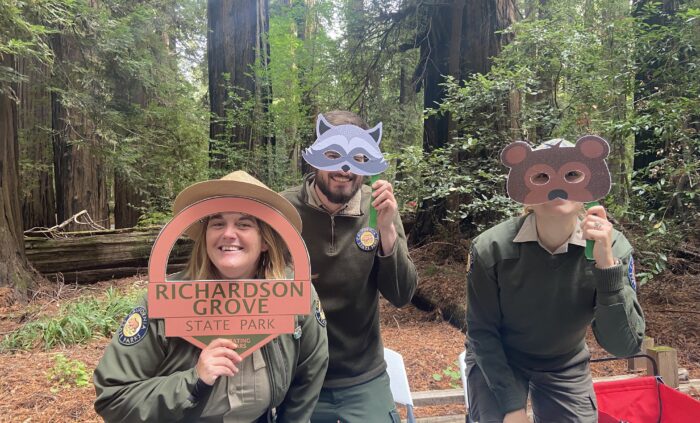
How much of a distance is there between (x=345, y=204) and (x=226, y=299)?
84 cm

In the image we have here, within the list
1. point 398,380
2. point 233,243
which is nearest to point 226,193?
point 233,243

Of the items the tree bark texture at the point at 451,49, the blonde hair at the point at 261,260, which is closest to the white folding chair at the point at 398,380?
the blonde hair at the point at 261,260

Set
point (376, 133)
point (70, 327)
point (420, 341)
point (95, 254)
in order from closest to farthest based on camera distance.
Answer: point (376, 133), point (70, 327), point (420, 341), point (95, 254)

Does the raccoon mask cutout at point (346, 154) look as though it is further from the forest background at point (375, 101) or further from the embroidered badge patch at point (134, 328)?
the forest background at point (375, 101)

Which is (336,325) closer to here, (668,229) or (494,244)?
(494,244)

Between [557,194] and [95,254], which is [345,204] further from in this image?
[95,254]

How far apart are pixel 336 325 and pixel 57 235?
244 inches

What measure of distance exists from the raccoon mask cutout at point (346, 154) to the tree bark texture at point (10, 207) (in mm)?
4712

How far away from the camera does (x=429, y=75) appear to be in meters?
6.86

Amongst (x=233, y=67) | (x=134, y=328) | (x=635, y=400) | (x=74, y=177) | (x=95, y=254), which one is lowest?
(x=635, y=400)

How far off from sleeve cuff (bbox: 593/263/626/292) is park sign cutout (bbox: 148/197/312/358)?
1041 millimetres

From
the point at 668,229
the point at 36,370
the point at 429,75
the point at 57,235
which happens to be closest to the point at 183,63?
the point at 57,235

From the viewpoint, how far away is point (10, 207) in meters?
5.11

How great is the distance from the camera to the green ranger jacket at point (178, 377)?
4.44ft
